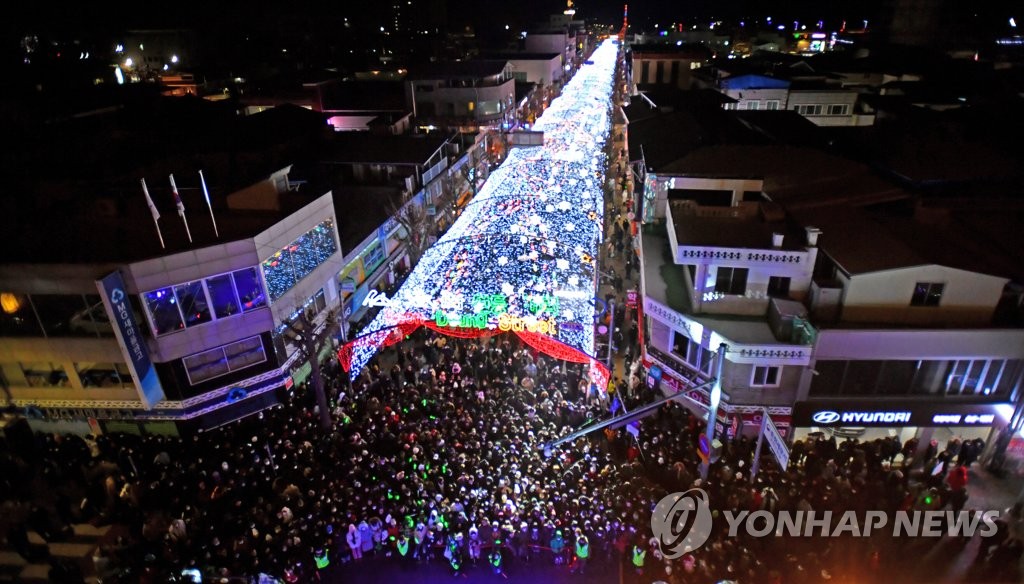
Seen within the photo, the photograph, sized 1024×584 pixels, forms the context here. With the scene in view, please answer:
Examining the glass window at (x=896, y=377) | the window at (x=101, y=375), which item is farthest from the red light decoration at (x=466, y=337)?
the glass window at (x=896, y=377)

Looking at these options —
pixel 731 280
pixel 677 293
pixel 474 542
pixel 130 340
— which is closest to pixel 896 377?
pixel 731 280

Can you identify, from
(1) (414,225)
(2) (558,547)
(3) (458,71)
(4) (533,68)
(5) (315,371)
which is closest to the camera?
(2) (558,547)

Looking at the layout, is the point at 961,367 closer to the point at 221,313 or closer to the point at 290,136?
the point at 221,313

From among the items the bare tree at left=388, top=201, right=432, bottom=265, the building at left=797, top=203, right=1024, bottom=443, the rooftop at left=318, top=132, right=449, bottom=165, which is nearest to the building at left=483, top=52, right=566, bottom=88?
the rooftop at left=318, top=132, right=449, bottom=165

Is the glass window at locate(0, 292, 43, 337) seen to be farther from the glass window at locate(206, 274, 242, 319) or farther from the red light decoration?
the red light decoration

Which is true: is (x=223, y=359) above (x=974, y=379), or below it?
above

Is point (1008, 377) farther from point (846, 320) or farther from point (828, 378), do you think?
point (828, 378)
